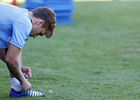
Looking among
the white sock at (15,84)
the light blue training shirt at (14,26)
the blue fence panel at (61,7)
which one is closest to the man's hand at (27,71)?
the white sock at (15,84)

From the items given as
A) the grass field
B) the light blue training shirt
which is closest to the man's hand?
the grass field

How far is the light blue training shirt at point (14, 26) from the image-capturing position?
2.65 metres

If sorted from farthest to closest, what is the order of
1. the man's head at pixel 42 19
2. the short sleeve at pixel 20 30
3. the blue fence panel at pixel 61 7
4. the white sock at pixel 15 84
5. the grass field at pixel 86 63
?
the blue fence panel at pixel 61 7, the grass field at pixel 86 63, the white sock at pixel 15 84, the man's head at pixel 42 19, the short sleeve at pixel 20 30

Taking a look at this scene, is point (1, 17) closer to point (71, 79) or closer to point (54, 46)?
point (71, 79)

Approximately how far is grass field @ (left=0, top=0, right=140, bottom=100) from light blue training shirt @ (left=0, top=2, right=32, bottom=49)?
101cm

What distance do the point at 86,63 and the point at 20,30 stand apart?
9.59ft

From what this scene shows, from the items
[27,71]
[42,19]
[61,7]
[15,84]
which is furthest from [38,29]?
[61,7]

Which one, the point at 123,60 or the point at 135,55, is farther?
the point at 135,55

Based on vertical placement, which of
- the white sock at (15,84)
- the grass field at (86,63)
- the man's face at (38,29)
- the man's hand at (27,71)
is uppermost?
the man's face at (38,29)

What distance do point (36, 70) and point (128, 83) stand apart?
1767 mm

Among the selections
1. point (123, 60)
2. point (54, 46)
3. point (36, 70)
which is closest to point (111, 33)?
point (54, 46)

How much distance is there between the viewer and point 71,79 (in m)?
4.31

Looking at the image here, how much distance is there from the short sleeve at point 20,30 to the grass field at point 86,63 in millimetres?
1082

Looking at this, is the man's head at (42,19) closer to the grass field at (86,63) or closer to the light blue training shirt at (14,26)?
the light blue training shirt at (14,26)
